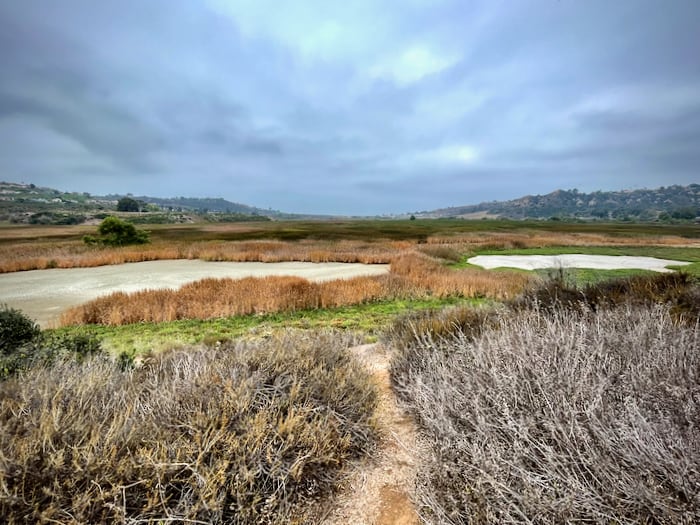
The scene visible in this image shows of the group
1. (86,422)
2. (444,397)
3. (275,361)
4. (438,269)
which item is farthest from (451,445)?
(438,269)

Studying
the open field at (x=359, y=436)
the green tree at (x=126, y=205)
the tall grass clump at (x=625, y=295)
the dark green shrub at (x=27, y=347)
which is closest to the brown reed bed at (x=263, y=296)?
the tall grass clump at (x=625, y=295)

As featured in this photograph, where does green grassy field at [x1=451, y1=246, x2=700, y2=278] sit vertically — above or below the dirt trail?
below

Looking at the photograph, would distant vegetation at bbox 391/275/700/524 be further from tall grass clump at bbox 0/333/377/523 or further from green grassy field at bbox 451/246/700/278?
green grassy field at bbox 451/246/700/278

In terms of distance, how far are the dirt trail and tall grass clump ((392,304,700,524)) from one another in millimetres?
217

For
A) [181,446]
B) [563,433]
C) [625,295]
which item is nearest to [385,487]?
[563,433]

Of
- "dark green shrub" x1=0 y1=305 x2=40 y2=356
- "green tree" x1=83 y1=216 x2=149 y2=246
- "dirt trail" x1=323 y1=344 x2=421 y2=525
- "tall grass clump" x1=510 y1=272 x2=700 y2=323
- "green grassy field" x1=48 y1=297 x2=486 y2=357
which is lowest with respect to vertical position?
"green grassy field" x1=48 y1=297 x2=486 y2=357

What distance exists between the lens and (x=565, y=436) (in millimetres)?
2006

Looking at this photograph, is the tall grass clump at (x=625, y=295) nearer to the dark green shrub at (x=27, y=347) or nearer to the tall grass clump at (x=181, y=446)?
the tall grass clump at (x=181, y=446)

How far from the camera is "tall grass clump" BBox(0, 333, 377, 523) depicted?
6.14 feet

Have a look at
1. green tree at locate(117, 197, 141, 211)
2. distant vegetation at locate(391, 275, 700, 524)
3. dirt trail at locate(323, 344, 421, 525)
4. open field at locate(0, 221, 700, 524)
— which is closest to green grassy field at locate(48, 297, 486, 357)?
open field at locate(0, 221, 700, 524)

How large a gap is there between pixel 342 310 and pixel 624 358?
27.6ft

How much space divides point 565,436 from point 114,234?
1695 inches

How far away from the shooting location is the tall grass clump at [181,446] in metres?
1.87

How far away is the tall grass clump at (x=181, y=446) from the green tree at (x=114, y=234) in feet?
Result: 127
